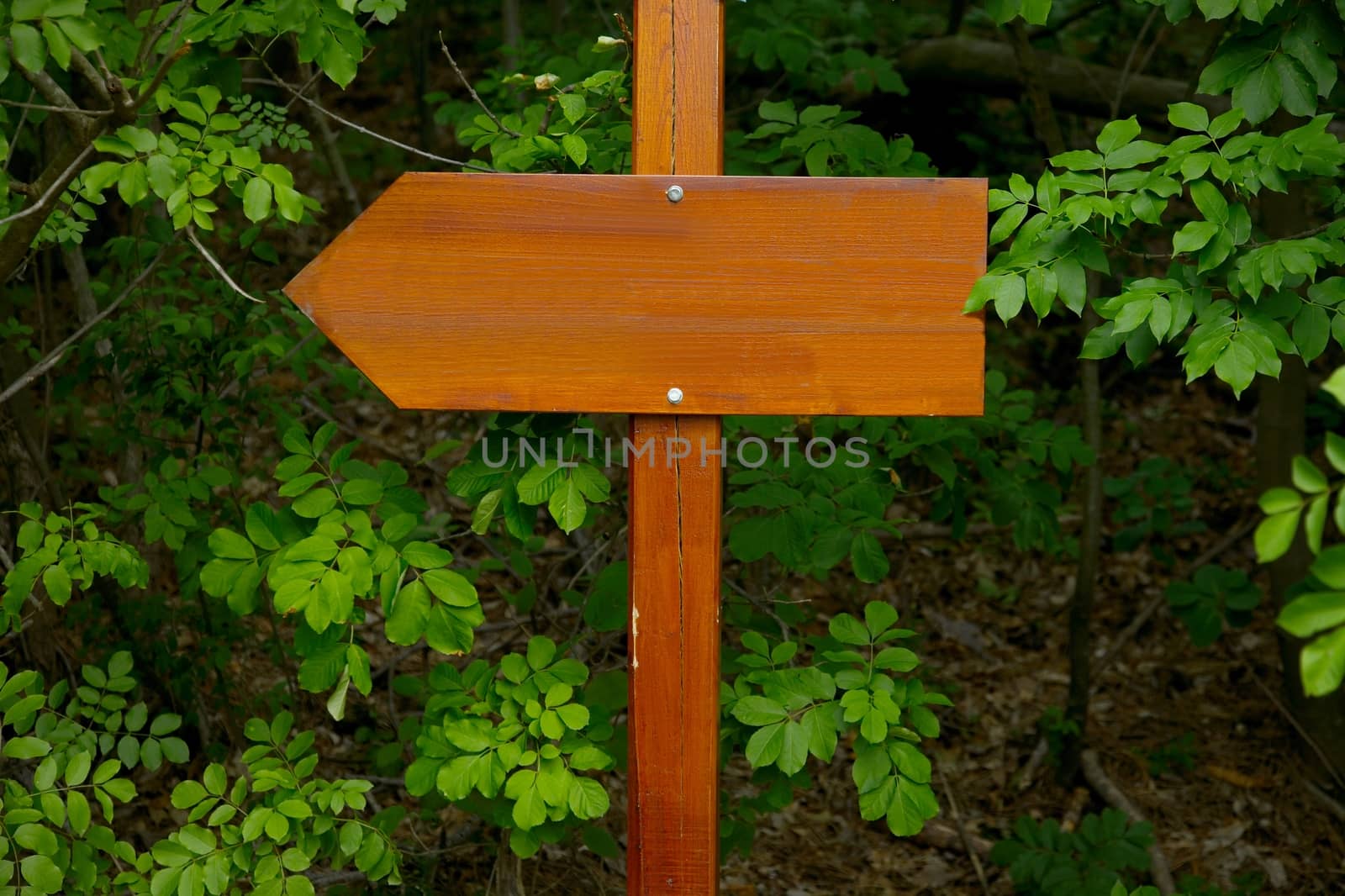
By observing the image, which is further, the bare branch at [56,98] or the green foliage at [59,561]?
the green foliage at [59,561]

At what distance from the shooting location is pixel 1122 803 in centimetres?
392

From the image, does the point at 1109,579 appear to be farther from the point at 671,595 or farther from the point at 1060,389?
the point at 671,595

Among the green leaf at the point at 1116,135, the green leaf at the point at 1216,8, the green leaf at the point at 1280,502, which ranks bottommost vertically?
the green leaf at the point at 1280,502

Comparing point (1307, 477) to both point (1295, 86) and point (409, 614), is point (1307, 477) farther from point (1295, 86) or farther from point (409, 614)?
point (409, 614)

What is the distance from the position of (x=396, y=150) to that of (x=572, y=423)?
4649 mm

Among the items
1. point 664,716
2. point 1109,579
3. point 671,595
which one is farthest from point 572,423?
point 1109,579

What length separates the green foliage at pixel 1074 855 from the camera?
325 cm

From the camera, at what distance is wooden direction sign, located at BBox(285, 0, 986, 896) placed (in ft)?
5.83

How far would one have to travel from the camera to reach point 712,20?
181 cm

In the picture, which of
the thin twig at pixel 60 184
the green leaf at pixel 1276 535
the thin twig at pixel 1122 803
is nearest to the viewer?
the green leaf at pixel 1276 535

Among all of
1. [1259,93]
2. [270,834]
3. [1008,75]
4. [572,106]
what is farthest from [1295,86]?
[1008,75]

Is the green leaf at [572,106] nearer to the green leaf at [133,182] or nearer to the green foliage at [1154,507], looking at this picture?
the green leaf at [133,182]

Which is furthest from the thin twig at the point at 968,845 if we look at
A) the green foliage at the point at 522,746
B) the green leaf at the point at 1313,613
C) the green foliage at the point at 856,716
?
the green leaf at the point at 1313,613

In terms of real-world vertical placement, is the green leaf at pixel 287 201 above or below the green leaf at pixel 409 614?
above
